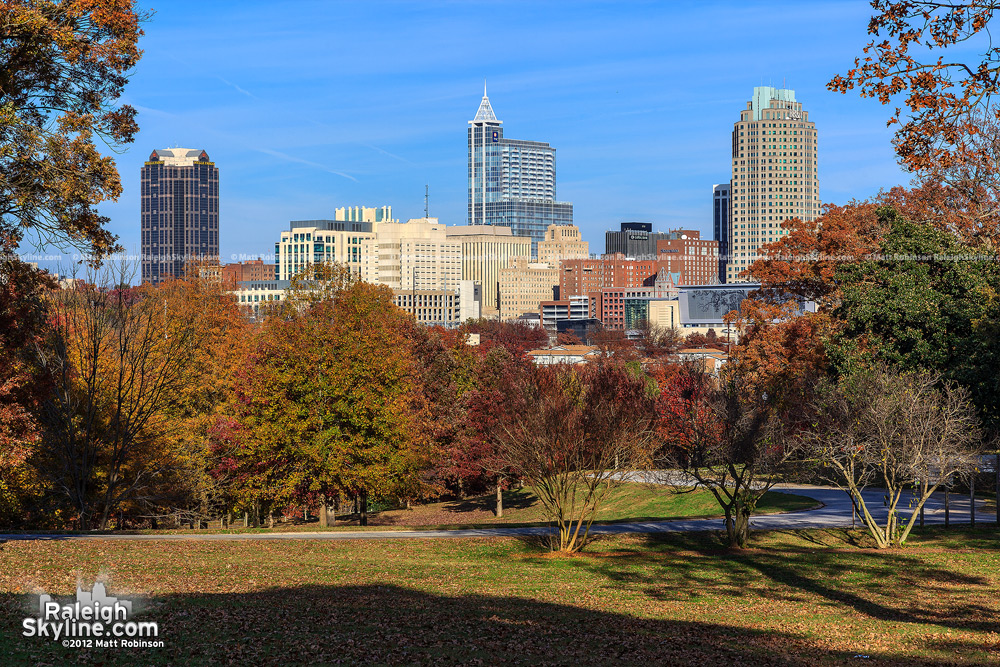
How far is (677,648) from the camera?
574 inches

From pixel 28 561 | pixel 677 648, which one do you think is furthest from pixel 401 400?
pixel 677 648

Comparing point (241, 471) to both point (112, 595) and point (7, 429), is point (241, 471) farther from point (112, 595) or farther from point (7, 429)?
point (112, 595)

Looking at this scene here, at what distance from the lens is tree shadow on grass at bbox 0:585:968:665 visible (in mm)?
12641

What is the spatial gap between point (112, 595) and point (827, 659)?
38.8ft

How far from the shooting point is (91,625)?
13797mm

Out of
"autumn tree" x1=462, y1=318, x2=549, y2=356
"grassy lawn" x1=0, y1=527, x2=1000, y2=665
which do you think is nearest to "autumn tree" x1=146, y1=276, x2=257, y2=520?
"grassy lawn" x1=0, y1=527, x2=1000, y2=665

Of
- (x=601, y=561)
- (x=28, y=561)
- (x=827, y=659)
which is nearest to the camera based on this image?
(x=827, y=659)

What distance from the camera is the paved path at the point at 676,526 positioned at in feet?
94.4

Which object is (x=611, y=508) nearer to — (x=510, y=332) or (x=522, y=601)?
(x=522, y=601)

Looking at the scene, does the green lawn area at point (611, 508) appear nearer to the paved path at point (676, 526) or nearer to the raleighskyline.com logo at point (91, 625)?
the paved path at point (676, 526)

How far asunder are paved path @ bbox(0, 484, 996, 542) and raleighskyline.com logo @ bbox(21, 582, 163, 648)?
11.2 metres

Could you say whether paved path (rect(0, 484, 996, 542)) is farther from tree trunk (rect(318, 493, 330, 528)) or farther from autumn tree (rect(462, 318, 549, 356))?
autumn tree (rect(462, 318, 549, 356))

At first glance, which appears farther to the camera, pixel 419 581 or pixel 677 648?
pixel 419 581

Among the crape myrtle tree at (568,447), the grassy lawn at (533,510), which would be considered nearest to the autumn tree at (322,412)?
the grassy lawn at (533,510)
